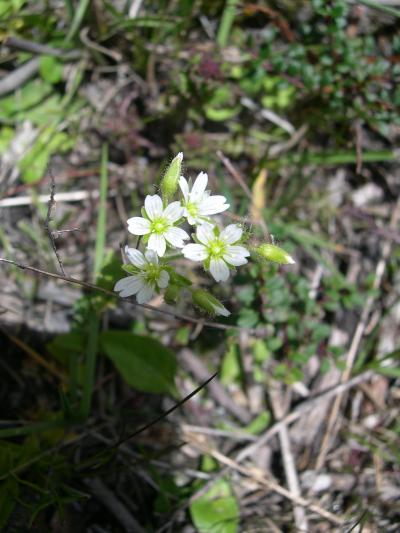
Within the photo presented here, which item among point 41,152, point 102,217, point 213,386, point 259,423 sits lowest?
point 259,423

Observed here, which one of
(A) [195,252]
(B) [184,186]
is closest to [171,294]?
(A) [195,252]

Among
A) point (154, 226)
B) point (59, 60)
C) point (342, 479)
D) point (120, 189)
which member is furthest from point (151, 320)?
point (59, 60)

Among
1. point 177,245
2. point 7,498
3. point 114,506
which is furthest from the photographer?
point 114,506

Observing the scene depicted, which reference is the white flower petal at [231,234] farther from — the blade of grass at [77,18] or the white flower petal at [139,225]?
the blade of grass at [77,18]

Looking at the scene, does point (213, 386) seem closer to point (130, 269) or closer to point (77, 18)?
point (130, 269)

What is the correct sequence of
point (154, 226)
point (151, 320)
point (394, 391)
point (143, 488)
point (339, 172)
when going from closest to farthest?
point (154, 226)
point (143, 488)
point (151, 320)
point (394, 391)
point (339, 172)

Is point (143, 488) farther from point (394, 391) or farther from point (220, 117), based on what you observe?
point (220, 117)

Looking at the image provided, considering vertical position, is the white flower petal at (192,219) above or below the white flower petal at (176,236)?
above

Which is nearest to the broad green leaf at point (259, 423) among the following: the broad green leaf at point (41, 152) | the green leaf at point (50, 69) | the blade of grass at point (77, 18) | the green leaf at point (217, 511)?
the green leaf at point (217, 511)
